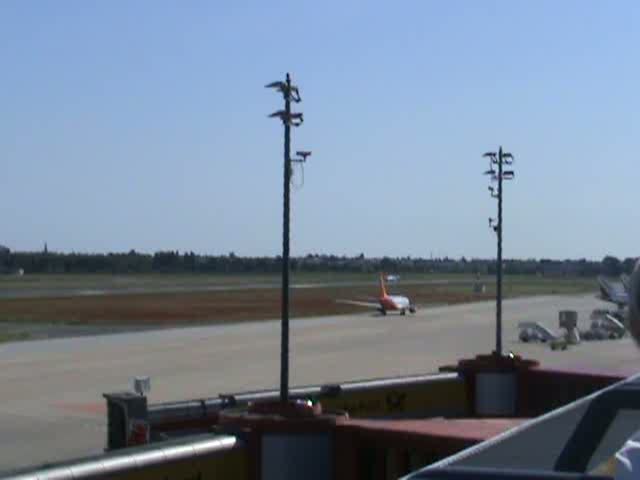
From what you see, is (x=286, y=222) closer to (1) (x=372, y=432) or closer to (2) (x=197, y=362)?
(1) (x=372, y=432)

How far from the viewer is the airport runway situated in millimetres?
29230

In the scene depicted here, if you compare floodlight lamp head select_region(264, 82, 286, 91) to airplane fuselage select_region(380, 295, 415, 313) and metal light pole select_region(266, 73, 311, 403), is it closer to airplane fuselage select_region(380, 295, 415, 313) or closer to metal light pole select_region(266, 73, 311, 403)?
metal light pole select_region(266, 73, 311, 403)

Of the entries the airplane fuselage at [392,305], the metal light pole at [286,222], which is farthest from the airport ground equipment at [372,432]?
the airplane fuselage at [392,305]

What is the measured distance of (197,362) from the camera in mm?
48781

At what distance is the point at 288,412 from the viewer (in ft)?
46.1

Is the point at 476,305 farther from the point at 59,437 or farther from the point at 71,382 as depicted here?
the point at 59,437

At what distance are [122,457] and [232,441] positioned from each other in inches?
97.3

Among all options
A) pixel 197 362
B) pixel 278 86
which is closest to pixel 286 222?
pixel 278 86

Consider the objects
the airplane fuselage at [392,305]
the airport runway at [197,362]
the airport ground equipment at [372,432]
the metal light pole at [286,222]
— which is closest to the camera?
the airport ground equipment at [372,432]

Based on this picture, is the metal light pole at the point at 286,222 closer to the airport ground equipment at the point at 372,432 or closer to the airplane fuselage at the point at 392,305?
the airport ground equipment at the point at 372,432

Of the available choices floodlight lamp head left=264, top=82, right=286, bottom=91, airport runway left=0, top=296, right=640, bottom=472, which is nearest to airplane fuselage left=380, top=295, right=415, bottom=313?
airport runway left=0, top=296, right=640, bottom=472

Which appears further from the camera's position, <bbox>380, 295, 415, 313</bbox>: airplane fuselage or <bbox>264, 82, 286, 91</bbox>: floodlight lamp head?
<bbox>380, 295, 415, 313</bbox>: airplane fuselage

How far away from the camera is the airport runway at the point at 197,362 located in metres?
29.2

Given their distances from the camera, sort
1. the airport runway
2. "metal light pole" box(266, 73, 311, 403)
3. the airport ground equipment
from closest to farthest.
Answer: the airport ground equipment
"metal light pole" box(266, 73, 311, 403)
the airport runway
